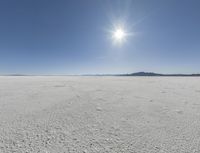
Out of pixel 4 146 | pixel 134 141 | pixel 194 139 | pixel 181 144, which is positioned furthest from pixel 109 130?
pixel 4 146

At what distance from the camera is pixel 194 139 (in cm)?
208

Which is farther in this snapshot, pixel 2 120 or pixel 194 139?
pixel 2 120

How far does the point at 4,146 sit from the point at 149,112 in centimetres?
315

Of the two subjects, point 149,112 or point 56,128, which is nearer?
point 56,128

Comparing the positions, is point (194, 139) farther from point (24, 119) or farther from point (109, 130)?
point (24, 119)

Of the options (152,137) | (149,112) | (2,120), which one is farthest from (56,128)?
(149,112)

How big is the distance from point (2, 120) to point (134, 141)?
277 cm

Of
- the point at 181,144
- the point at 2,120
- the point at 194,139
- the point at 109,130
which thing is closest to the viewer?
the point at 181,144

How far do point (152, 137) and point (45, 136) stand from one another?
5.91ft

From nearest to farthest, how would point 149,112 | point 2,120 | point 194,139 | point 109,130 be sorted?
1. point 194,139
2. point 109,130
3. point 2,120
4. point 149,112

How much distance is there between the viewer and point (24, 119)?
Result: 285 cm

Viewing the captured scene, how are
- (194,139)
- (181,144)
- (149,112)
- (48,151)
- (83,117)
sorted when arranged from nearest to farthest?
1. (48,151)
2. (181,144)
3. (194,139)
4. (83,117)
5. (149,112)

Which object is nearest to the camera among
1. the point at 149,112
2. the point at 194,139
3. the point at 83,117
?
the point at 194,139

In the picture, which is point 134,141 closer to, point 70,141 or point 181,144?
point 181,144
